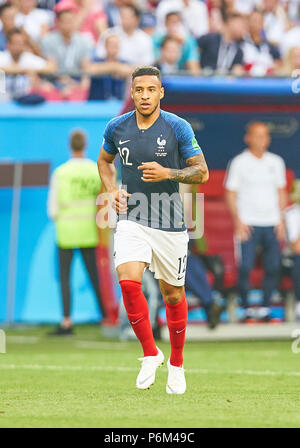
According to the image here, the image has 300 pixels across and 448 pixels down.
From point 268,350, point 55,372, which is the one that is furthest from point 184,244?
point 268,350

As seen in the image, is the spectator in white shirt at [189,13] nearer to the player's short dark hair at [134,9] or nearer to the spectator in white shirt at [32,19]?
the player's short dark hair at [134,9]

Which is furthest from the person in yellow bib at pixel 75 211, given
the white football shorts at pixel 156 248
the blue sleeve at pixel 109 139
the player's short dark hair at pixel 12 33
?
the white football shorts at pixel 156 248

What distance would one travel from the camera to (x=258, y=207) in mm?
13281

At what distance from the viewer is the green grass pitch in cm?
635

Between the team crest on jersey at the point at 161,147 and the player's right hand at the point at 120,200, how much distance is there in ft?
1.16

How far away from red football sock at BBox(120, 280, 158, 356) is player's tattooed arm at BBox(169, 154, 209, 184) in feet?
2.52

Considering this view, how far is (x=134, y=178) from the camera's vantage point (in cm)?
782

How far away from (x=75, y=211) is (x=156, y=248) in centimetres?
596

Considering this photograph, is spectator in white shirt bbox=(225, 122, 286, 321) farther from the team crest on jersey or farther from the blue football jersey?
the team crest on jersey

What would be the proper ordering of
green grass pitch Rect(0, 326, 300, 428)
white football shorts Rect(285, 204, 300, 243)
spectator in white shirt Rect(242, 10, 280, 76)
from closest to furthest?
1. green grass pitch Rect(0, 326, 300, 428)
2. white football shorts Rect(285, 204, 300, 243)
3. spectator in white shirt Rect(242, 10, 280, 76)

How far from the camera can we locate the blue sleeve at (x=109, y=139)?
790 cm

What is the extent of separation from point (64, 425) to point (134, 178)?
2254mm

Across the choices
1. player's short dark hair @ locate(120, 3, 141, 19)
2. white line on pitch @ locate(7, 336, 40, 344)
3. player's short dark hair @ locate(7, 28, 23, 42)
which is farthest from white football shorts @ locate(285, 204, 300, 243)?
player's short dark hair @ locate(7, 28, 23, 42)

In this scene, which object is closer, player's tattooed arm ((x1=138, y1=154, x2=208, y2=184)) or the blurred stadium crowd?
player's tattooed arm ((x1=138, y1=154, x2=208, y2=184))
